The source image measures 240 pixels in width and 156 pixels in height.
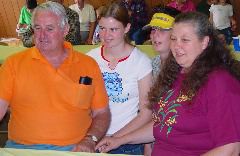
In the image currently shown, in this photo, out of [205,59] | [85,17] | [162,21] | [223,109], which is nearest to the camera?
[223,109]

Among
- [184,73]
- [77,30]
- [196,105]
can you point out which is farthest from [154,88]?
[77,30]

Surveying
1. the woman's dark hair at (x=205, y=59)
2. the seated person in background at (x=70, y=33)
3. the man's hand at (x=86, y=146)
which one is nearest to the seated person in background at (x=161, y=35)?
the man's hand at (x=86, y=146)

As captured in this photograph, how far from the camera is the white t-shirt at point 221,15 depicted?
7.23 meters

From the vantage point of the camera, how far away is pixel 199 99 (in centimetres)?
181

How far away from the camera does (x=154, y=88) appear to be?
215 centimetres

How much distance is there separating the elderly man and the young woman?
6.3 inches

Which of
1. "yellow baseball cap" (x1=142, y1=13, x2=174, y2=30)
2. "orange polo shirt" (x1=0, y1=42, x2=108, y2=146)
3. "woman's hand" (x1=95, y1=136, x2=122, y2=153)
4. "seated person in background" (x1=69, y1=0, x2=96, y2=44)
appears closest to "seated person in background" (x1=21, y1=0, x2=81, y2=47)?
"yellow baseball cap" (x1=142, y1=13, x2=174, y2=30)

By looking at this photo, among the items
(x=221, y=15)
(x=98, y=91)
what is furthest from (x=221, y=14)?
(x=98, y=91)

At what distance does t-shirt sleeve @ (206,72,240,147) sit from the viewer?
1705mm

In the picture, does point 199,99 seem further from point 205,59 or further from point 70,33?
point 70,33

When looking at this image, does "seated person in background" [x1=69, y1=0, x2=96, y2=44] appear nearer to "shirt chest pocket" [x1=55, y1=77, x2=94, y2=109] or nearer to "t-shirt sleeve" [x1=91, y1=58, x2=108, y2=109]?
"t-shirt sleeve" [x1=91, y1=58, x2=108, y2=109]

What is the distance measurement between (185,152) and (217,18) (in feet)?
18.6

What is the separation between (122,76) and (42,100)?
0.56 metres

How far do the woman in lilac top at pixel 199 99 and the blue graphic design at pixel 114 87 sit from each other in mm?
581
